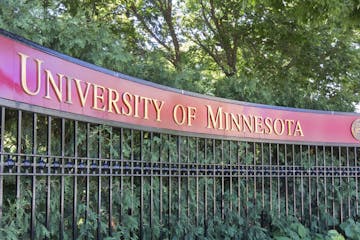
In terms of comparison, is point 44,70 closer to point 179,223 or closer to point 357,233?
point 179,223

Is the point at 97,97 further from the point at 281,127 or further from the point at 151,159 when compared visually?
the point at 281,127

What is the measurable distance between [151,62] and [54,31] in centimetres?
170

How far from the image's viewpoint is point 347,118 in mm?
8219

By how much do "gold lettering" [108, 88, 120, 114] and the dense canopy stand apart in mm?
527

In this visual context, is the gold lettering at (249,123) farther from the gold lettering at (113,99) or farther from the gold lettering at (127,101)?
the gold lettering at (113,99)

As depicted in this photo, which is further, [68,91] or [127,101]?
[127,101]

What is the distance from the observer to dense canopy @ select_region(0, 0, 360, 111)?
576 centimetres

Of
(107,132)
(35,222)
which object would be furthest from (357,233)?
(35,222)

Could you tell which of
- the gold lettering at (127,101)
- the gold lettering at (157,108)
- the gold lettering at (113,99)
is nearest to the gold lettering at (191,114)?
the gold lettering at (157,108)

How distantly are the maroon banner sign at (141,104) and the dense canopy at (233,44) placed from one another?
0.49 metres

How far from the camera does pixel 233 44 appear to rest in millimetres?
12164

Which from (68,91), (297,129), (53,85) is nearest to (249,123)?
(297,129)

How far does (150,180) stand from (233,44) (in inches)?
293

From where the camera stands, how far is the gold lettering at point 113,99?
4934 mm
